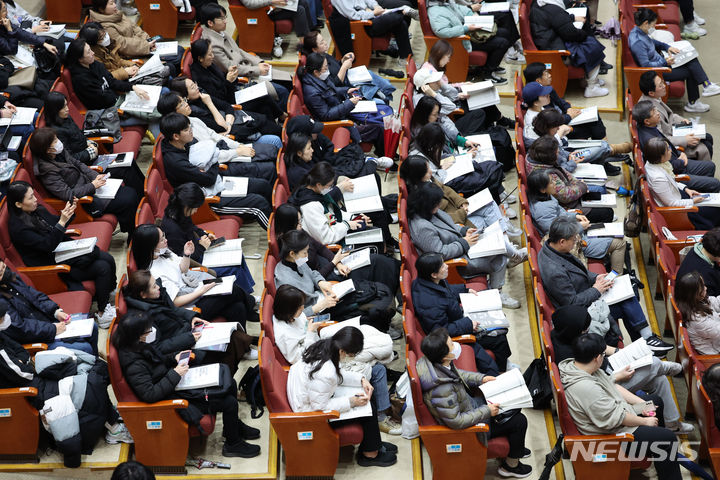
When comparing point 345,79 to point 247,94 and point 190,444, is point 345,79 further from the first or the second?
point 190,444

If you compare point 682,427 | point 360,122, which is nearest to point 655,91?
point 360,122

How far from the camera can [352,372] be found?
4.49m

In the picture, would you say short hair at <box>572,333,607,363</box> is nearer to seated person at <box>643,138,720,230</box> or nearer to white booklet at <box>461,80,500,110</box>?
seated person at <box>643,138,720,230</box>

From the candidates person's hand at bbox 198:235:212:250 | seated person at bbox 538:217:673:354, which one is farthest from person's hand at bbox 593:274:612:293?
person's hand at bbox 198:235:212:250

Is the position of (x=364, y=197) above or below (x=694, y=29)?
above

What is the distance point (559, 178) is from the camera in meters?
5.90

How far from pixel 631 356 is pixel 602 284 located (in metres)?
0.59

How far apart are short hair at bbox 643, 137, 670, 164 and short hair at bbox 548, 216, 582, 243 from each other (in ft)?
3.65

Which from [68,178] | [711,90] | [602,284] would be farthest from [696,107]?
[68,178]

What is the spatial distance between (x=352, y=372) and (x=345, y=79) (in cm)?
347

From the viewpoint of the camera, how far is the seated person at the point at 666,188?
5852 millimetres

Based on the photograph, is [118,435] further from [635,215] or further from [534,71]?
[534,71]

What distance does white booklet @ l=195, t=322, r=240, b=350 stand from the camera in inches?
188

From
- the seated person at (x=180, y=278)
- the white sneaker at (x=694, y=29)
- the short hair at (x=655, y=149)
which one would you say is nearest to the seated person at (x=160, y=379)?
the seated person at (x=180, y=278)
